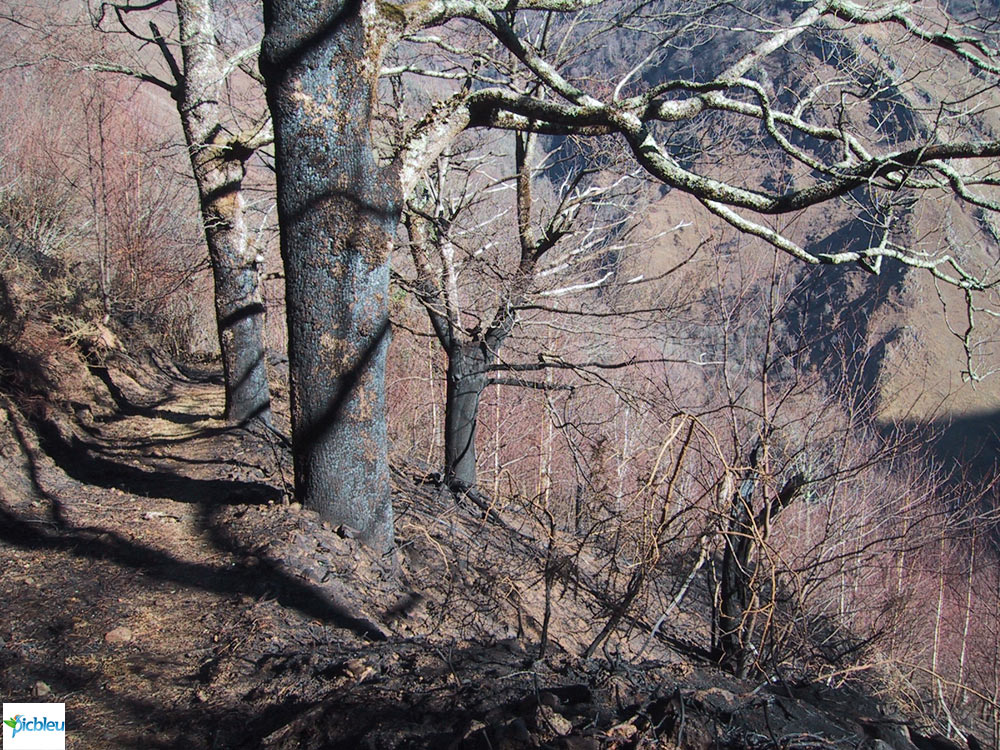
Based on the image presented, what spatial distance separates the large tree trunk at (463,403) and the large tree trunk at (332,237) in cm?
343

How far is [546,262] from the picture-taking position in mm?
8586

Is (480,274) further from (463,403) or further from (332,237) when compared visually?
(332,237)

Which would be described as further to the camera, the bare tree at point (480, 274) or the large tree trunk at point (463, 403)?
the large tree trunk at point (463, 403)

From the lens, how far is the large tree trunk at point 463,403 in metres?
7.46

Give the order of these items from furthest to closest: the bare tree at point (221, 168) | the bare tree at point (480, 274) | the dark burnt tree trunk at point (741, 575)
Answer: the bare tree at point (480, 274), the bare tree at point (221, 168), the dark burnt tree trunk at point (741, 575)

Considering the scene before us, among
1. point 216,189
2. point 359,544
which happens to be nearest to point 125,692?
point 359,544

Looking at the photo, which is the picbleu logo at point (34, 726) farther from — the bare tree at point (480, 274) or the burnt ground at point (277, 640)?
the bare tree at point (480, 274)

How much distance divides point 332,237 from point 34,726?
8.13ft

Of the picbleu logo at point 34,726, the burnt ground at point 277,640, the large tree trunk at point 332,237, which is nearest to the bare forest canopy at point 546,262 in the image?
the large tree trunk at point 332,237

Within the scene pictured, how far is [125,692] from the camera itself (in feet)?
8.43

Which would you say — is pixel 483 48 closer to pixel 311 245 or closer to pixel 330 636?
pixel 311 245

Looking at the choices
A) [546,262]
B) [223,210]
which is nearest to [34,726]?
[223,210]

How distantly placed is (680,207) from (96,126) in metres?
9.43

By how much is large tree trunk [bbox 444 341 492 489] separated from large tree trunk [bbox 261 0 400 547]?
3431mm
